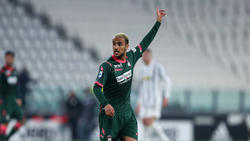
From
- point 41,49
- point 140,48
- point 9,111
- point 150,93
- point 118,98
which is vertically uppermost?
point 41,49

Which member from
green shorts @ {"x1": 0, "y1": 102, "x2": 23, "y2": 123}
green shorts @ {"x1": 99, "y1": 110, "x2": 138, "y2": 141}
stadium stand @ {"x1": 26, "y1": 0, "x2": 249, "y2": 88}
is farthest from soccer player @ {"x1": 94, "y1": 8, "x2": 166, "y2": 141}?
stadium stand @ {"x1": 26, "y1": 0, "x2": 249, "y2": 88}

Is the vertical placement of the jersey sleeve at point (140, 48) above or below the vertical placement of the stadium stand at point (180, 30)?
below

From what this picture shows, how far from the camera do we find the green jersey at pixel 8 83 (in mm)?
8883

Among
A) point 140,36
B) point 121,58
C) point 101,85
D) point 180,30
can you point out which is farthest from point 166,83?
point 180,30

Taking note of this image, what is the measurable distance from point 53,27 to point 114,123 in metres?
13.2

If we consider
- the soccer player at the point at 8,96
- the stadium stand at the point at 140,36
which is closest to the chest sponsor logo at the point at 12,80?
the soccer player at the point at 8,96

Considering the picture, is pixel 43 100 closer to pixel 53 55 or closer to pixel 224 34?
pixel 53 55

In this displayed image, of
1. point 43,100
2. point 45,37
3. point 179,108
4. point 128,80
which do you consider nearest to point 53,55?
point 45,37

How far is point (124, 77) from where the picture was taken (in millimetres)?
5086

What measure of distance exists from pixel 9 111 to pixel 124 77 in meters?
4.69

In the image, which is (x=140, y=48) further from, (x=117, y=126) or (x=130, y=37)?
(x=130, y=37)

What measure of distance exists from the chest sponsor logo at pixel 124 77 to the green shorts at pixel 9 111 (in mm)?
4601

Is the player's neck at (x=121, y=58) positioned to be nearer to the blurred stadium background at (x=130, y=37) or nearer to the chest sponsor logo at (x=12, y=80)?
the chest sponsor logo at (x=12, y=80)

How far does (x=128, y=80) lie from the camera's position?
5.14 meters
